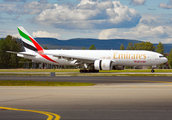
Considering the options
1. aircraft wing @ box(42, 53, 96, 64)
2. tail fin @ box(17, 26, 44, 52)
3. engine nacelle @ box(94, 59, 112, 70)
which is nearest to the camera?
engine nacelle @ box(94, 59, 112, 70)

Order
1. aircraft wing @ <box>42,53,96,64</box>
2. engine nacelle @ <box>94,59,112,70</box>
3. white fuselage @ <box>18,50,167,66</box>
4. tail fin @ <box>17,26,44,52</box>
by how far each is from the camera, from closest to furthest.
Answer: engine nacelle @ <box>94,59,112,70</box>
aircraft wing @ <box>42,53,96,64</box>
white fuselage @ <box>18,50,167,66</box>
tail fin @ <box>17,26,44,52</box>

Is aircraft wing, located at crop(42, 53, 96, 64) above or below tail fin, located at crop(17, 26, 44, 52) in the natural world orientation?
below

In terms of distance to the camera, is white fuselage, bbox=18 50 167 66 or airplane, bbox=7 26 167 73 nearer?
airplane, bbox=7 26 167 73

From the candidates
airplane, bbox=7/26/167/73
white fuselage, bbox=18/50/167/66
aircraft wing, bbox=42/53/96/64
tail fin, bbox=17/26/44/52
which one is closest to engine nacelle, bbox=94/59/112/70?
airplane, bbox=7/26/167/73

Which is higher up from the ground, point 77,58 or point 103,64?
point 77,58

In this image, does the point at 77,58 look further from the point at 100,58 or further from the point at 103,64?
the point at 103,64

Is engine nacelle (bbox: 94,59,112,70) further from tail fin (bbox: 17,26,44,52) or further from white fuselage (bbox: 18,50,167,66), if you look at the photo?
tail fin (bbox: 17,26,44,52)

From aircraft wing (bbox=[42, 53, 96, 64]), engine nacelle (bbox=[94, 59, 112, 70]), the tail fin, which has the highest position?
the tail fin

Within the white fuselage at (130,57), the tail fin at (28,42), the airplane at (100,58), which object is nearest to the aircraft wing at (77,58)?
the airplane at (100,58)

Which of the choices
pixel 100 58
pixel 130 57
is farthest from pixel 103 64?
pixel 130 57

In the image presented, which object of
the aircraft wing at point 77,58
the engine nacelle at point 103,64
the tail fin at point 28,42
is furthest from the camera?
the tail fin at point 28,42

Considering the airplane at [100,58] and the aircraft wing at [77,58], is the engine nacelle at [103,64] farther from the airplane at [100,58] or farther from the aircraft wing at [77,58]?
the aircraft wing at [77,58]

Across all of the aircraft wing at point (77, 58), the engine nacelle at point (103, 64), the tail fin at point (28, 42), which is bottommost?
the engine nacelle at point (103, 64)

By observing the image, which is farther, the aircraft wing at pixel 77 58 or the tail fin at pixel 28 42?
the tail fin at pixel 28 42
